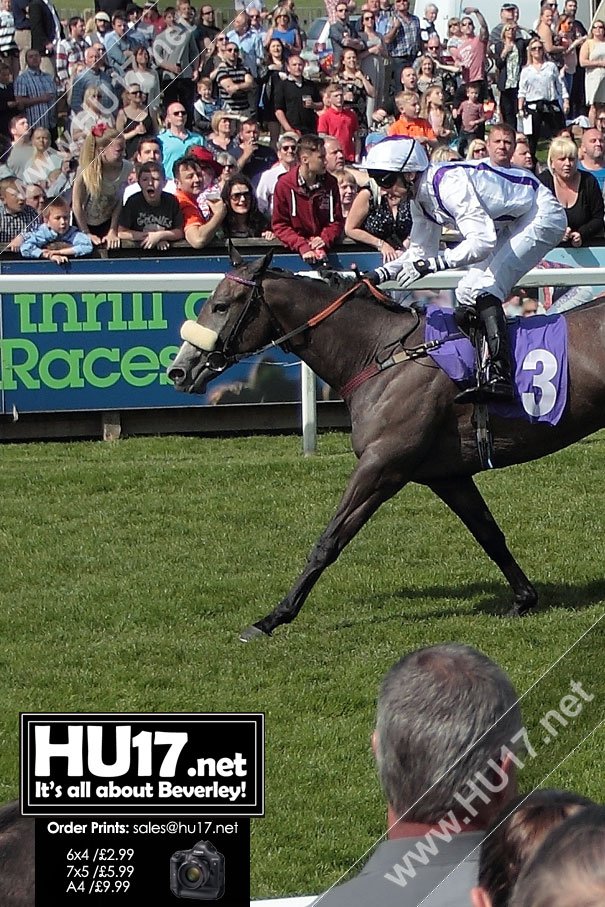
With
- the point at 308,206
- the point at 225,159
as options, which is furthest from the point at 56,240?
the point at 225,159

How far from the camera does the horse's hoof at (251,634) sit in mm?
6793

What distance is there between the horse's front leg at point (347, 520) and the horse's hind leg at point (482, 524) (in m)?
0.37

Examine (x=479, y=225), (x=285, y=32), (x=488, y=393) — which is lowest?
(x=488, y=393)

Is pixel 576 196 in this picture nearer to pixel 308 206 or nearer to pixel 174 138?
pixel 308 206

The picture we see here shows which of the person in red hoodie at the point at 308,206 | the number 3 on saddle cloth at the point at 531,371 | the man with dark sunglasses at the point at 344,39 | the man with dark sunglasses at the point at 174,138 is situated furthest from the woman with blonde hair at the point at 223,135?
the number 3 on saddle cloth at the point at 531,371

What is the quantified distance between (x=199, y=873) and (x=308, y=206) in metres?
9.04

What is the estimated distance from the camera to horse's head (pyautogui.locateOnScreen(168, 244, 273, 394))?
23.8ft

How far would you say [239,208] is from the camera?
11.4 m

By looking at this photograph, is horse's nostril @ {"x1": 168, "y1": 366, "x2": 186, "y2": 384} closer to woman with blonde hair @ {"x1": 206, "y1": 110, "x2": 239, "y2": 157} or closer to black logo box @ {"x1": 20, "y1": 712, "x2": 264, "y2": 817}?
black logo box @ {"x1": 20, "y1": 712, "x2": 264, "y2": 817}

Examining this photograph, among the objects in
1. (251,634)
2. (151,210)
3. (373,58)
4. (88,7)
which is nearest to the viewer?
(251,634)

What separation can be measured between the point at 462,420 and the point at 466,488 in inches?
15.1

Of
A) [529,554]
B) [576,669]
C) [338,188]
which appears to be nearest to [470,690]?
[576,669]

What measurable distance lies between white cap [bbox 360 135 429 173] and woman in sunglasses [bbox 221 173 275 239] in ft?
14.5

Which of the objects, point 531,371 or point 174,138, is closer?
point 531,371
